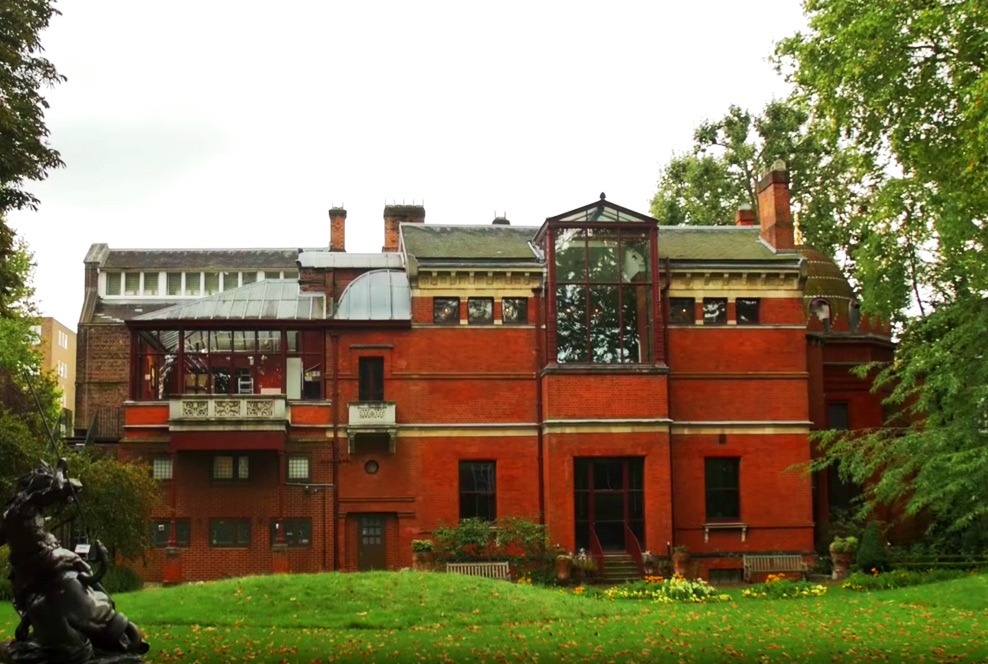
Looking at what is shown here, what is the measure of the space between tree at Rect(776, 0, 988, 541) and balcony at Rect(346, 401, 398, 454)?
13.4m

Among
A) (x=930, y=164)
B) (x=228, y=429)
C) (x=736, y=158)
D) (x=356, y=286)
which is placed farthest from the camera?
(x=736, y=158)

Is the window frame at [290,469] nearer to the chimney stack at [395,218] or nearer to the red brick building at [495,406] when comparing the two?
the red brick building at [495,406]

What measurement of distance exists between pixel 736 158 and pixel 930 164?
2668 cm

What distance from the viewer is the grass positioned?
771 inches

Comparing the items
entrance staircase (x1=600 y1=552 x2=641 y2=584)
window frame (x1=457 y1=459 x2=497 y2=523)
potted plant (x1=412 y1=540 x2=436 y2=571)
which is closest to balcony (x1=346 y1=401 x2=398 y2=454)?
window frame (x1=457 y1=459 x2=497 y2=523)

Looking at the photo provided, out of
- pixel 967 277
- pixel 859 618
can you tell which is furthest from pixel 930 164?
pixel 859 618

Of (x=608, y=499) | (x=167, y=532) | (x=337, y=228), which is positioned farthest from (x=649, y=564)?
(x=337, y=228)

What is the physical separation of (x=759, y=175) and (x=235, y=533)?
28166 mm

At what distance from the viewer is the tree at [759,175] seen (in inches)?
2095

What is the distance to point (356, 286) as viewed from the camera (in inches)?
1620

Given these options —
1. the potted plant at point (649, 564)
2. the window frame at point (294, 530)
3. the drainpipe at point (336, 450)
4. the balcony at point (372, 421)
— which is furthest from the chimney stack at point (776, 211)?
the window frame at point (294, 530)

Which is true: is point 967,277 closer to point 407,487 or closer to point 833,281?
point 833,281

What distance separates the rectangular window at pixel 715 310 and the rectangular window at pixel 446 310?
26.6ft

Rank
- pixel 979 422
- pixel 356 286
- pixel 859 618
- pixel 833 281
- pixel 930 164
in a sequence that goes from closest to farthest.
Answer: pixel 859 618
pixel 930 164
pixel 979 422
pixel 356 286
pixel 833 281
